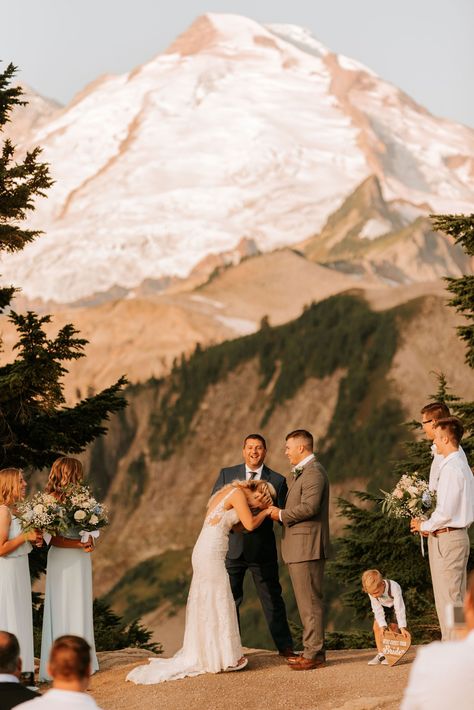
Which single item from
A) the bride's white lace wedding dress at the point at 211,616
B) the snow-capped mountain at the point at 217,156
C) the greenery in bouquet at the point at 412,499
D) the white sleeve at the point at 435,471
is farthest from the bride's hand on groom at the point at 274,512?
the snow-capped mountain at the point at 217,156

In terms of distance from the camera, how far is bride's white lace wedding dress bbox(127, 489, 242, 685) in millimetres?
10312

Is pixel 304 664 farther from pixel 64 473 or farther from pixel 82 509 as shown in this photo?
pixel 64 473

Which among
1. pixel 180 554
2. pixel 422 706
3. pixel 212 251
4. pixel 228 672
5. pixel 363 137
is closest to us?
pixel 422 706

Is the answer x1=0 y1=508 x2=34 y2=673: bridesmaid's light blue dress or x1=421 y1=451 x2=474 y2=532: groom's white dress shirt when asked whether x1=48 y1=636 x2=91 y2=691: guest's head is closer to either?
x1=421 y1=451 x2=474 y2=532: groom's white dress shirt

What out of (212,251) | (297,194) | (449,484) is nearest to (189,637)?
(449,484)

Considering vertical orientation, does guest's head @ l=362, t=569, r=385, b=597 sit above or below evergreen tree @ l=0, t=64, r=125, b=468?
below

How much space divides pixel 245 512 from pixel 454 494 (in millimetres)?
1825

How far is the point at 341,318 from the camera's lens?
5322 centimetres

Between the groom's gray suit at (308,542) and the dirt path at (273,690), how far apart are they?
402 millimetres

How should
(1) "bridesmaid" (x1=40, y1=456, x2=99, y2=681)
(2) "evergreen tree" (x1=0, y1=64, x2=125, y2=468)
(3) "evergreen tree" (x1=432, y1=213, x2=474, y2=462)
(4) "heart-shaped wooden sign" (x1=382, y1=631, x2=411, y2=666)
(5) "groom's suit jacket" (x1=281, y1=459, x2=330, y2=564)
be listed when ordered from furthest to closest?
(2) "evergreen tree" (x1=0, y1=64, x2=125, y2=468) → (3) "evergreen tree" (x1=432, y1=213, x2=474, y2=462) → (1) "bridesmaid" (x1=40, y1=456, x2=99, y2=681) → (4) "heart-shaped wooden sign" (x1=382, y1=631, x2=411, y2=666) → (5) "groom's suit jacket" (x1=281, y1=459, x2=330, y2=564)

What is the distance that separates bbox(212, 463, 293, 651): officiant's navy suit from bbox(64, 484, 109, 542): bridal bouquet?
1.08 metres

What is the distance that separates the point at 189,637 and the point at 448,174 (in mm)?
96436

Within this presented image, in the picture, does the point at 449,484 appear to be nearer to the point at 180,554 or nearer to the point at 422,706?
the point at 422,706

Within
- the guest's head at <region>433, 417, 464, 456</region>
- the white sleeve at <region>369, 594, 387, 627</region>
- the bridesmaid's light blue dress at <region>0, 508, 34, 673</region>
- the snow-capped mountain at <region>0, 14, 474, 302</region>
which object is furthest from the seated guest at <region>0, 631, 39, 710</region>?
the snow-capped mountain at <region>0, 14, 474, 302</region>
